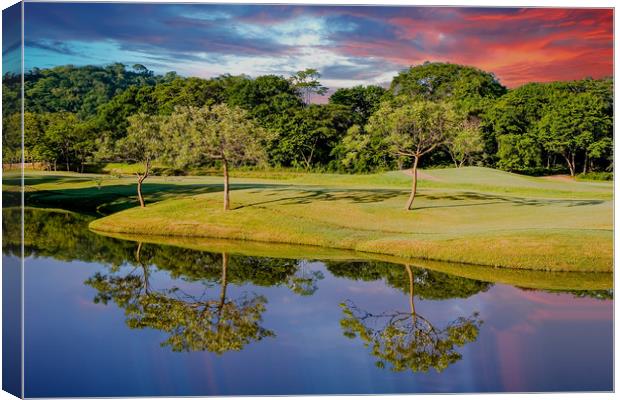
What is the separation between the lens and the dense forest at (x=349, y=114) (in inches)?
1006

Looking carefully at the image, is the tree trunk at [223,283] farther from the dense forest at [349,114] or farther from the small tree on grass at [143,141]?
the small tree on grass at [143,141]

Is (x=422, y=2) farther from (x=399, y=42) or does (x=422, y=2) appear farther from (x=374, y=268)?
(x=374, y=268)

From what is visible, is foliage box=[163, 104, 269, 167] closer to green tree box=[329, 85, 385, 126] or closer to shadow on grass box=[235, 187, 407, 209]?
shadow on grass box=[235, 187, 407, 209]

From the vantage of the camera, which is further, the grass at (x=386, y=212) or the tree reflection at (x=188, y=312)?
the grass at (x=386, y=212)

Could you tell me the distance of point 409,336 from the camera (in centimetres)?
1603

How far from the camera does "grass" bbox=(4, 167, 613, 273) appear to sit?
22141mm

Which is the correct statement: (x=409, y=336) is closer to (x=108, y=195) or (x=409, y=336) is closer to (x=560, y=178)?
(x=560, y=178)

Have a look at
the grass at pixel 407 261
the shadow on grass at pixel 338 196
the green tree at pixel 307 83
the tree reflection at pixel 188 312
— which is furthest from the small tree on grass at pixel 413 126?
the tree reflection at pixel 188 312

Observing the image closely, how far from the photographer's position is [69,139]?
1147 inches

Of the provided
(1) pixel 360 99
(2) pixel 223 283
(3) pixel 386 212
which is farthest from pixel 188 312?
(1) pixel 360 99

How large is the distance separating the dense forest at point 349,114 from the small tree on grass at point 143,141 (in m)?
0.29

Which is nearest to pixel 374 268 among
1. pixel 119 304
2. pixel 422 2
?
pixel 119 304

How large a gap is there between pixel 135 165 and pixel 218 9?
12618mm

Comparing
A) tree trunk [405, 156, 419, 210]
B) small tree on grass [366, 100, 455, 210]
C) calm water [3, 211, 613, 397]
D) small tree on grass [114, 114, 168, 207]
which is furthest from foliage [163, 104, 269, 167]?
calm water [3, 211, 613, 397]
